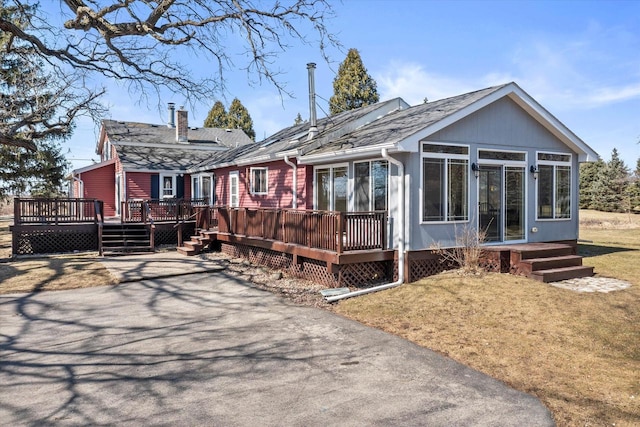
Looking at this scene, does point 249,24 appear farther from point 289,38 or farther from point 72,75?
point 72,75

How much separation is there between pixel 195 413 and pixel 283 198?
10.6 m

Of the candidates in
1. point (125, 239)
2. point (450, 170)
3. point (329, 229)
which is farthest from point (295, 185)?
point (125, 239)

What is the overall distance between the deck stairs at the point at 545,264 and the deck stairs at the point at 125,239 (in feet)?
37.9

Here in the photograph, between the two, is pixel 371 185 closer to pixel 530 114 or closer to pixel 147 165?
pixel 530 114

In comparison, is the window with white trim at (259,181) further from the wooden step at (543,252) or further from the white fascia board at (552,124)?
the wooden step at (543,252)

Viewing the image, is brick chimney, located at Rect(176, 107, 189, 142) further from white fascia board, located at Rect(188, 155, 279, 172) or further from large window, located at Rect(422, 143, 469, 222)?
large window, located at Rect(422, 143, 469, 222)

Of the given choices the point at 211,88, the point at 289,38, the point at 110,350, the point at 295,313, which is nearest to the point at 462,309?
the point at 295,313

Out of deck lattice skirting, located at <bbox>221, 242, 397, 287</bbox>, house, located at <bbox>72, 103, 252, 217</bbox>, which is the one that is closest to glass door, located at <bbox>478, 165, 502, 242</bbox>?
deck lattice skirting, located at <bbox>221, 242, 397, 287</bbox>

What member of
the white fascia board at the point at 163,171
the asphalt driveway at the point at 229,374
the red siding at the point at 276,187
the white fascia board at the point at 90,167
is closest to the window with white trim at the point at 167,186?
the white fascia board at the point at 163,171

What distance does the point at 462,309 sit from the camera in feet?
24.1

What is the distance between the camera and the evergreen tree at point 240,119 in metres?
49.0

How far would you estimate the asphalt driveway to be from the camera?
3947 mm

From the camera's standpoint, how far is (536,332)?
629 cm

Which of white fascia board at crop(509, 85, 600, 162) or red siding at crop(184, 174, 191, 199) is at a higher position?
white fascia board at crop(509, 85, 600, 162)
